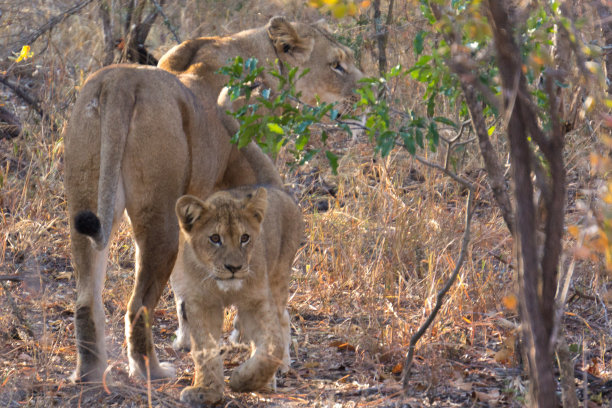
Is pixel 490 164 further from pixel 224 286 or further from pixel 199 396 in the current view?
pixel 199 396

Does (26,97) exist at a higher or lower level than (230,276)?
higher

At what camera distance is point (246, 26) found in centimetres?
958

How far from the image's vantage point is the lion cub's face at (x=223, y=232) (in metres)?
3.58

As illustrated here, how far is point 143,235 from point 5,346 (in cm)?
102

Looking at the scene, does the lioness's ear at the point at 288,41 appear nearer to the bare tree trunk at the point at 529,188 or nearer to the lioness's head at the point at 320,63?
the lioness's head at the point at 320,63

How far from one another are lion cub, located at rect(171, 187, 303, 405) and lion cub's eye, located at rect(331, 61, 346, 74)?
7.54 feet

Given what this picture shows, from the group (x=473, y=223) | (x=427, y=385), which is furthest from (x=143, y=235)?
(x=473, y=223)

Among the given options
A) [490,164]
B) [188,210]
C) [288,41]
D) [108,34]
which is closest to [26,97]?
[108,34]

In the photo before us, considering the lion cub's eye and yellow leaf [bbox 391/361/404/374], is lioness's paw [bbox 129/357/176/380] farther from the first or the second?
the lion cub's eye

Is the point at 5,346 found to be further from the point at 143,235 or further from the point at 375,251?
the point at 375,251

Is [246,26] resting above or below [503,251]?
above

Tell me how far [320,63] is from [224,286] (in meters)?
2.71

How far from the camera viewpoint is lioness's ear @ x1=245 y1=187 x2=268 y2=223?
3770mm

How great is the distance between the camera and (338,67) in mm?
6039
